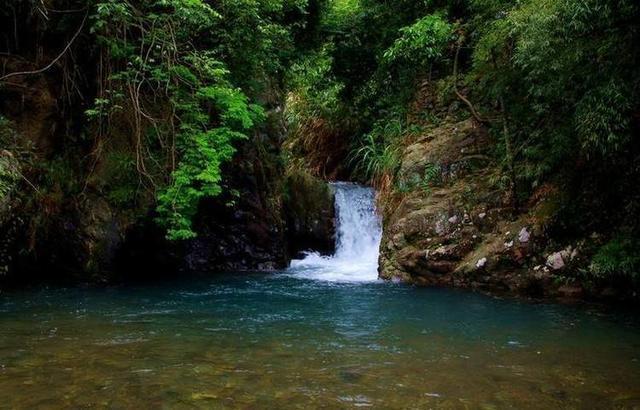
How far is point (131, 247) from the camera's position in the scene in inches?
439

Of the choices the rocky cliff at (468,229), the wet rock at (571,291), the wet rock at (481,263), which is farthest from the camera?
the wet rock at (481,263)

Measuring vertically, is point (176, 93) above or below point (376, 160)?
above

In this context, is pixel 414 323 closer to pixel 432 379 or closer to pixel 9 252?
pixel 432 379

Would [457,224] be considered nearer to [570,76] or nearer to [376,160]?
[570,76]

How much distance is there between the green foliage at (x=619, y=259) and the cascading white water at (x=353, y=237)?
17.1 ft

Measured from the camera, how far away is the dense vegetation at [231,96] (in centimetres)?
749

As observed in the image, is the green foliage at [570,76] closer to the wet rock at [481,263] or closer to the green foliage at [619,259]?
the green foliage at [619,259]

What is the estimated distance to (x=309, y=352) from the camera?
18.2 ft

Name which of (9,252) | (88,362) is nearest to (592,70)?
(88,362)

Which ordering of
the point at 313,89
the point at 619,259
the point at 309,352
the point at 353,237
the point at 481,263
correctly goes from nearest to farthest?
the point at 309,352 < the point at 619,259 < the point at 481,263 < the point at 353,237 < the point at 313,89

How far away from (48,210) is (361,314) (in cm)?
591

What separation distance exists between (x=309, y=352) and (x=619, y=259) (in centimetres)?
505

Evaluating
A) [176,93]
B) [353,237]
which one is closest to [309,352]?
[176,93]

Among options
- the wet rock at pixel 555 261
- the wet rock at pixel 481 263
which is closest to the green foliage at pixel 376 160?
the wet rock at pixel 481 263
